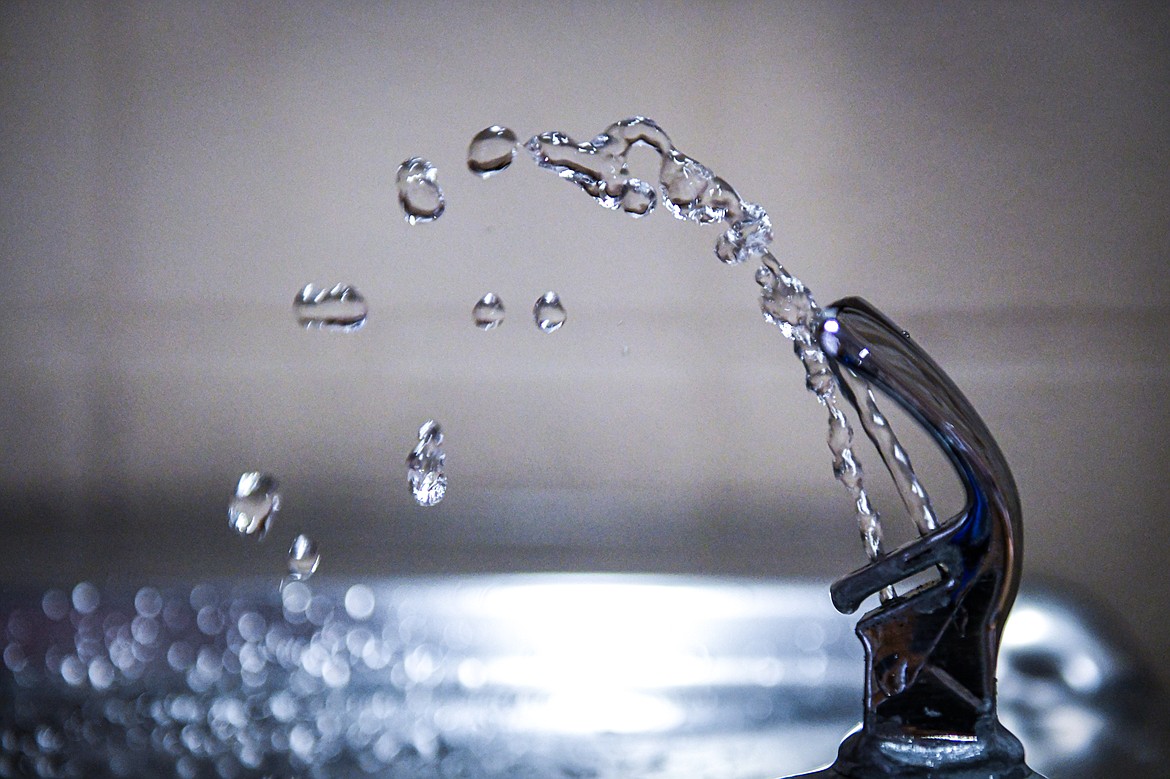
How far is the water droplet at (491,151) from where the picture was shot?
0.47 metres

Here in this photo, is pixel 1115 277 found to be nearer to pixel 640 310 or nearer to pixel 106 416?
pixel 640 310

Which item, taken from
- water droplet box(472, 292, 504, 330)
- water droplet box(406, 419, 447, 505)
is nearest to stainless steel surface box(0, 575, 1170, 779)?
water droplet box(406, 419, 447, 505)

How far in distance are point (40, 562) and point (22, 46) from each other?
1.53ft

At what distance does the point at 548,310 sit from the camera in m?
0.89

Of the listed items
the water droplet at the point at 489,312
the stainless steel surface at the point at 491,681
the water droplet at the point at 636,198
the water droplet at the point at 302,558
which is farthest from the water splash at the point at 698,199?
the water droplet at the point at 302,558

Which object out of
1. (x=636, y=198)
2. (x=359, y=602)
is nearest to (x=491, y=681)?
(x=359, y=602)

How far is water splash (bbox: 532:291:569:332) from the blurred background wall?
24 millimetres

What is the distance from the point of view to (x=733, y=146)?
98 cm

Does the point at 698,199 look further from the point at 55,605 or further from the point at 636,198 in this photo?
the point at 55,605

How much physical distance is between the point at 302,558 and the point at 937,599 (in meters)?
0.68

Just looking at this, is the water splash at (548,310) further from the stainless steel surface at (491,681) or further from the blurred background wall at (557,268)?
the stainless steel surface at (491,681)

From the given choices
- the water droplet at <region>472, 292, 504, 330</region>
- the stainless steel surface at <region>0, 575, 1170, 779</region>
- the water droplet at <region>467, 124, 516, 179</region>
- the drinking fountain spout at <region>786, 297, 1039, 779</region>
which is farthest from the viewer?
the water droplet at <region>472, 292, 504, 330</region>

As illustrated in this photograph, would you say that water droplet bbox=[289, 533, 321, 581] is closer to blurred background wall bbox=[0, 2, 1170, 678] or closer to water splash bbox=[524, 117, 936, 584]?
blurred background wall bbox=[0, 2, 1170, 678]

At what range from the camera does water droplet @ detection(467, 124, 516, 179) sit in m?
0.47
